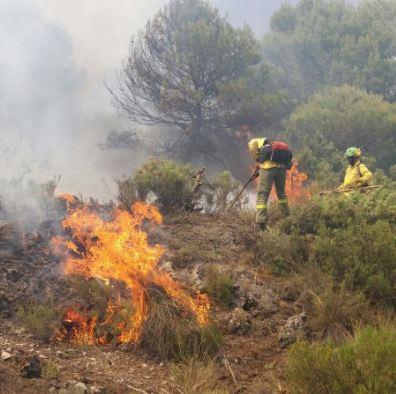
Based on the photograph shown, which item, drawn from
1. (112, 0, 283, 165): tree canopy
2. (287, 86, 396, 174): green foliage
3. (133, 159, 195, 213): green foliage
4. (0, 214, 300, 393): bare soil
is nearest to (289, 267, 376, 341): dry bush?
(0, 214, 300, 393): bare soil

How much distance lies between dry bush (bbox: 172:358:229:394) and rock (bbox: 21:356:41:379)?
1.26 meters

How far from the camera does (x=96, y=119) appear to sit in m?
20.0

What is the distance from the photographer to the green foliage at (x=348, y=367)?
3424 millimetres

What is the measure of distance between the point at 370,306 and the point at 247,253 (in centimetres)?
239

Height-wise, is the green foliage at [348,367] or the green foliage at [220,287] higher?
the green foliage at [220,287]

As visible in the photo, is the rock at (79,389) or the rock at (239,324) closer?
the rock at (79,389)

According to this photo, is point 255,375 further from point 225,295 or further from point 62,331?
point 62,331

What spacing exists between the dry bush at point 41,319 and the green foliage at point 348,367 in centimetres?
282

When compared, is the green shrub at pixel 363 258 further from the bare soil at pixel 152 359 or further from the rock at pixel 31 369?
the rock at pixel 31 369

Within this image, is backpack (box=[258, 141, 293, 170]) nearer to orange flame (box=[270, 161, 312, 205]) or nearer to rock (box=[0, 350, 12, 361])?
orange flame (box=[270, 161, 312, 205])

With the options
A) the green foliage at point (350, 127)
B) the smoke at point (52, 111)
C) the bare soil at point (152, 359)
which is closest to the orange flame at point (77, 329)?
the bare soil at point (152, 359)

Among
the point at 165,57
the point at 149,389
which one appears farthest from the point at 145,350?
the point at 165,57

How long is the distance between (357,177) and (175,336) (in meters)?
5.77

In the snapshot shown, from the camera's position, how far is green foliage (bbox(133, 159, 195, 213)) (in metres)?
9.98
